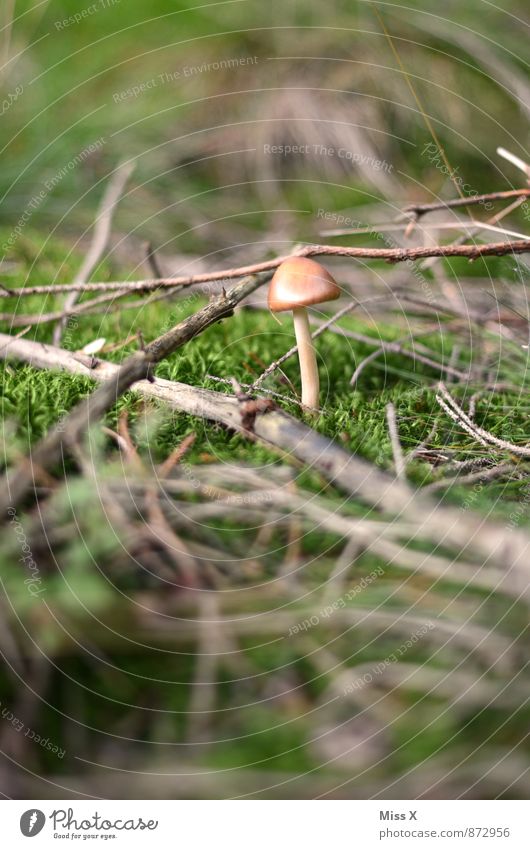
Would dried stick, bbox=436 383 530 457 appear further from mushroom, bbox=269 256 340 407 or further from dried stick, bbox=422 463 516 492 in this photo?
mushroom, bbox=269 256 340 407

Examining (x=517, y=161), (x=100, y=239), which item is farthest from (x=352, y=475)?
(x=100, y=239)

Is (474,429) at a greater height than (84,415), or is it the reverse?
(474,429)

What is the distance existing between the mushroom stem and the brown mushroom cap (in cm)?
4

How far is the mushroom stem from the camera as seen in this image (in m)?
1.29

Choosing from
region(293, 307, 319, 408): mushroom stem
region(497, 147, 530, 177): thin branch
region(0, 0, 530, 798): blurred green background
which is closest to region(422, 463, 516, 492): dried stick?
region(0, 0, 530, 798): blurred green background

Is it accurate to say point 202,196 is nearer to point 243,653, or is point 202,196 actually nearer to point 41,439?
point 41,439

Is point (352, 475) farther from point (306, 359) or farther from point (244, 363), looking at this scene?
point (244, 363)

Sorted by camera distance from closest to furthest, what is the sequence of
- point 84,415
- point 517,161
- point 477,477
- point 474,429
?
point 84,415
point 477,477
point 474,429
point 517,161

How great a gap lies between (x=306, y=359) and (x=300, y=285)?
14 cm

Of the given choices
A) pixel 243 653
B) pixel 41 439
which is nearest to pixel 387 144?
pixel 41 439

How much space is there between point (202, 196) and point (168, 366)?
1.69 m

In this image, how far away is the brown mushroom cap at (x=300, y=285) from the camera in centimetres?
122

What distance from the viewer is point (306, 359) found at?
4.25 feet

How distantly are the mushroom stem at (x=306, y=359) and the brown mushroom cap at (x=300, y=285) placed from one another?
4 cm
